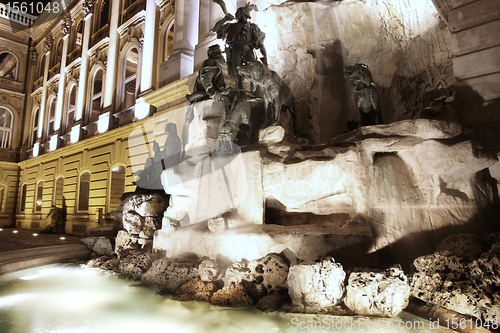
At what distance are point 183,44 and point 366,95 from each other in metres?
6.96

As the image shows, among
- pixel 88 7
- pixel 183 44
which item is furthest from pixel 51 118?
pixel 183 44

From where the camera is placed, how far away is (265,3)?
815 centimetres

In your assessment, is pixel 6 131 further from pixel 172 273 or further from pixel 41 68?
pixel 172 273

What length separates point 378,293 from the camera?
2713 mm

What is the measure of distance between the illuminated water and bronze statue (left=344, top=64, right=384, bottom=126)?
3189 millimetres

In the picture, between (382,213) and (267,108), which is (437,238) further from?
(267,108)

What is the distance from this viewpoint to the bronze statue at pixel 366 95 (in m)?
5.09

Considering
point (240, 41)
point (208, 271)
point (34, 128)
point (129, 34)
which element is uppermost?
point (129, 34)

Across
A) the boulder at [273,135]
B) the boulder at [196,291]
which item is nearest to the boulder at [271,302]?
the boulder at [196,291]

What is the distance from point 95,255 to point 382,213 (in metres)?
5.50

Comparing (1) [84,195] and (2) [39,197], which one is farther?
Answer: (2) [39,197]

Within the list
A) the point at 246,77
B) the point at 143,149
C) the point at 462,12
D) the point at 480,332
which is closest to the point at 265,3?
the point at 246,77

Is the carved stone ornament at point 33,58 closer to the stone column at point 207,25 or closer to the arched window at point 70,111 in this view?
the arched window at point 70,111

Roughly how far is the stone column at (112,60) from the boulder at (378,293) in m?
13.8
